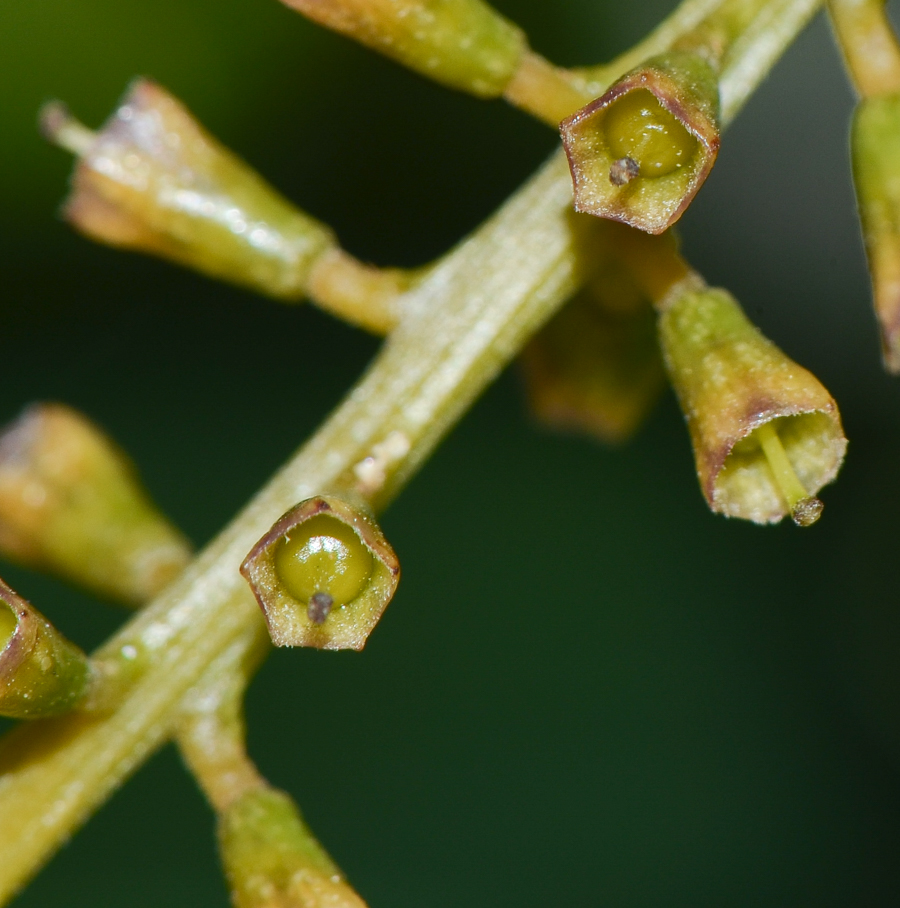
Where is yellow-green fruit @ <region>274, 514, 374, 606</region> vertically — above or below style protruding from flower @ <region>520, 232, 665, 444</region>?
below

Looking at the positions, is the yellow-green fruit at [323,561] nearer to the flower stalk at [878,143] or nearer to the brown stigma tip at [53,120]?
the flower stalk at [878,143]

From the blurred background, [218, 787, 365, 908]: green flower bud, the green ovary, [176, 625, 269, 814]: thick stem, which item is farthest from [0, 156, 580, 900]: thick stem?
the blurred background

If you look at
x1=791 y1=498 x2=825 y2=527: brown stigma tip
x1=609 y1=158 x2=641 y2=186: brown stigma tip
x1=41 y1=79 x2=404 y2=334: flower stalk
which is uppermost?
x1=41 y1=79 x2=404 y2=334: flower stalk

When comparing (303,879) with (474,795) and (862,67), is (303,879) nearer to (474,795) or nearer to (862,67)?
(862,67)

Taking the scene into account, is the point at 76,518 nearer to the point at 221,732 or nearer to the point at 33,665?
the point at 221,732

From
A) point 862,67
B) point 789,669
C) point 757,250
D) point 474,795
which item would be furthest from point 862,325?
point 862,67

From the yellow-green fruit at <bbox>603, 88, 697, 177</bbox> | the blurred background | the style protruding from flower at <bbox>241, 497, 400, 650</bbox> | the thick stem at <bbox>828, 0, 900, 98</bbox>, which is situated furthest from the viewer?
the blurred background

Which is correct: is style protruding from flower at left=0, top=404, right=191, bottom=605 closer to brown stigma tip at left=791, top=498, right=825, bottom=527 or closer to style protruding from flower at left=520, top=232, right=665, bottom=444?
style protruding from flower at left=520, top=232, right=665, bottom=444

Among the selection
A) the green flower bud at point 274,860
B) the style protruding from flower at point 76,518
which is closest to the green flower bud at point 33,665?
the green flower bud at point 274,860
